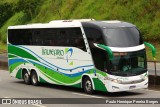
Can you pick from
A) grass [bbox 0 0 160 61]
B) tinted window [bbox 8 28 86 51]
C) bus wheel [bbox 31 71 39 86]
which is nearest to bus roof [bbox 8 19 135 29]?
tinted window [bbox 8 28 86 51]

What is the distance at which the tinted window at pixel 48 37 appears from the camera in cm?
2155

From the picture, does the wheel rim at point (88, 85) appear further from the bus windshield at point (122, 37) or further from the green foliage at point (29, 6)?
the green foliage at point (29, 6)

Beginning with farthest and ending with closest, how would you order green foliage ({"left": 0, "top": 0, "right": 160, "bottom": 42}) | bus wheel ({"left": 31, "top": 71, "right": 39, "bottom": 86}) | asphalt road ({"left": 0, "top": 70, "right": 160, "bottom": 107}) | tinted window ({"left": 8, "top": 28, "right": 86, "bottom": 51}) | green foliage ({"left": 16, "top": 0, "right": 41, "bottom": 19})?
green foliage ({"left": 16, "top": 0, "right": 41, "bottom": 19})
green foliage ({"left": 0, "top": 0, "right": 160, "bottom": 42})
bus wheel ({"left": 31, "top": 71, "right": 39, "bottom": 86})
tinted window ({"left": 8, "top": 28, "right": 86, "bottom": 51})
asphalt road ({"left": 0, "top": 70, "right": 160, "bottom": 107})

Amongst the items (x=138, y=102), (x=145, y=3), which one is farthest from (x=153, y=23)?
(x=138, y=102)

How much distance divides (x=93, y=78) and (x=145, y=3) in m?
26.9

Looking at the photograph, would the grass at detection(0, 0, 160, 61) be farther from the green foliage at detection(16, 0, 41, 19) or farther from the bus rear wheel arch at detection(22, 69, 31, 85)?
the bus rear wheel arch at detection(22, 69, 31, 85)

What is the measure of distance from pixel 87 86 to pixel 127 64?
249cm

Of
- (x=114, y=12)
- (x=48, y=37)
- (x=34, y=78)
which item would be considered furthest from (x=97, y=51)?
(x=114, y=12)

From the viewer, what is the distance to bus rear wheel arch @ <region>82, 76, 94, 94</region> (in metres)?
20.6

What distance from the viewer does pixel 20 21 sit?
69.2m

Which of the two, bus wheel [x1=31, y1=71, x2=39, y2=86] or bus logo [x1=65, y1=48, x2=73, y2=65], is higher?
bus logo [x1=65, y1=48, x2=73, y2=65]

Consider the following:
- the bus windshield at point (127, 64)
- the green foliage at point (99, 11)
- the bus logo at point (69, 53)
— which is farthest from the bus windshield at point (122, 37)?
the green foliage at point (99, 11)

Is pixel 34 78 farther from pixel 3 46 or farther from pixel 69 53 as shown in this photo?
pixel 3 46

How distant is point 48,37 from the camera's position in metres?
23.8
